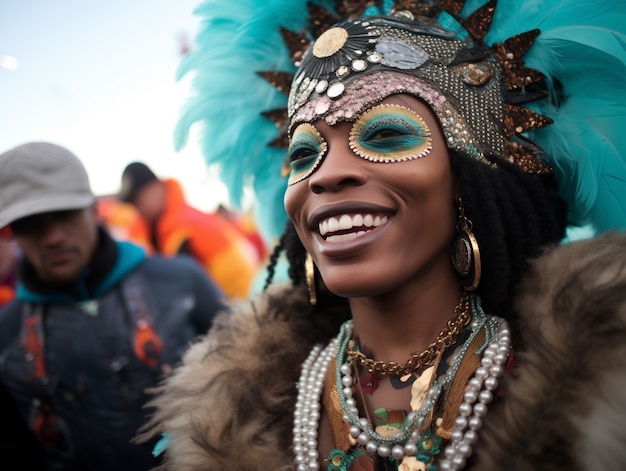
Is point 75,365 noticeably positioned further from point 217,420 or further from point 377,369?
point 377,369

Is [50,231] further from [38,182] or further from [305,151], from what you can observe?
[305,151]

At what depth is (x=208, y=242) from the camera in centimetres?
584

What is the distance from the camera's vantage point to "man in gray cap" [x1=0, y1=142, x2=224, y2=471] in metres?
3.12

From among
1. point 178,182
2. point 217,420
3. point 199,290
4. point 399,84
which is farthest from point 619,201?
point 178,182

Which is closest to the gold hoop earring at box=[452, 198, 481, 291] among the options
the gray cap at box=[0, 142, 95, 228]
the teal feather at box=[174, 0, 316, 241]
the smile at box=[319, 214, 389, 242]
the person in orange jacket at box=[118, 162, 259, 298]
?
the smile at box=[319, 214, 389, 242]

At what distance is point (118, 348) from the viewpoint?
3.28m

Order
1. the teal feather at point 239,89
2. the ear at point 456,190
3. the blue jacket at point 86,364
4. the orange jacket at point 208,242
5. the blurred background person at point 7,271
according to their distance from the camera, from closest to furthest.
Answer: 1. the ear at point 456,190
2. the teal feather at point 239,89
3. the blue jacket at point 86,364
4. the orange jacket at point 208,242
5. the blurred background person at point 7,271

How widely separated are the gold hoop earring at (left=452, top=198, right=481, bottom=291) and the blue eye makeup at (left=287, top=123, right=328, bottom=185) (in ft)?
1.55

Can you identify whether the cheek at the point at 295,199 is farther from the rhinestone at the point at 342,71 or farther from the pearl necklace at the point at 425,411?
the pearl necklace at the point at 425,411

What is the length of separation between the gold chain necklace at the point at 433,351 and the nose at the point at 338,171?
533mm

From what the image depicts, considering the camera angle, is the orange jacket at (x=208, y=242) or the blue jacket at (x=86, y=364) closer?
the blue jacket at (x=86, y=364)

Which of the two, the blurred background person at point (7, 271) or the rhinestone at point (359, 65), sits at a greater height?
the rhinestone at point (359, 65)

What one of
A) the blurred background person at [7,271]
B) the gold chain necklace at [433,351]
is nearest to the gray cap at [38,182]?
the gold chain necklace at [433,351]

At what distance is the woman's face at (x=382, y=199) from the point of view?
1705mm
